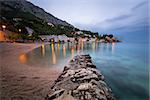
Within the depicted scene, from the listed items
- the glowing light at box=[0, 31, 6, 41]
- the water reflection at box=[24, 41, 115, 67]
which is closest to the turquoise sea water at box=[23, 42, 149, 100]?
the water reflection at box=[24, 41, 115, 67]

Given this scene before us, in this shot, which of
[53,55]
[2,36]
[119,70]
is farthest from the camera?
[2,36]

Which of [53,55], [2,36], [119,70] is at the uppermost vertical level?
[2,36]

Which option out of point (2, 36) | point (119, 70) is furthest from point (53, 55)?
point (2, 36)

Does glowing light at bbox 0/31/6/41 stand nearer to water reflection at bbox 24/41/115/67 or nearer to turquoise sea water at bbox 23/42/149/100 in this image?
water reflection at bbox 24/41/115/67

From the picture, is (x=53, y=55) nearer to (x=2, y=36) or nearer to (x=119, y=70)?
(x=119, y=70)

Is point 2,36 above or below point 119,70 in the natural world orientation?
above

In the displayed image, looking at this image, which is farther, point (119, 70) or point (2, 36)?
point (2, 36)

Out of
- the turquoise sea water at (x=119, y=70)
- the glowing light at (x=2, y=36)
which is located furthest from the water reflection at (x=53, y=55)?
the glowing light at (x=2, y=36)

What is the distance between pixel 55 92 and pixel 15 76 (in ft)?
13.6

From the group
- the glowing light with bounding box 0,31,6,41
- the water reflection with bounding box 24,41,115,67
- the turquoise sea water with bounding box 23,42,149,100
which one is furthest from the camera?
the glowing light with bounding box 0,31,6,41

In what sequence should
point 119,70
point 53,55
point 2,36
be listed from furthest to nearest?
point 2,36
point 53,55
point 119,70

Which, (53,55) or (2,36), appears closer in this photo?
(53,55)

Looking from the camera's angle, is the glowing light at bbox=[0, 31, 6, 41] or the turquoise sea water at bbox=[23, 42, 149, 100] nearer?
the turquoise sea water at bbox=[23, 42, 149, 100]

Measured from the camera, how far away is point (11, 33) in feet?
177
